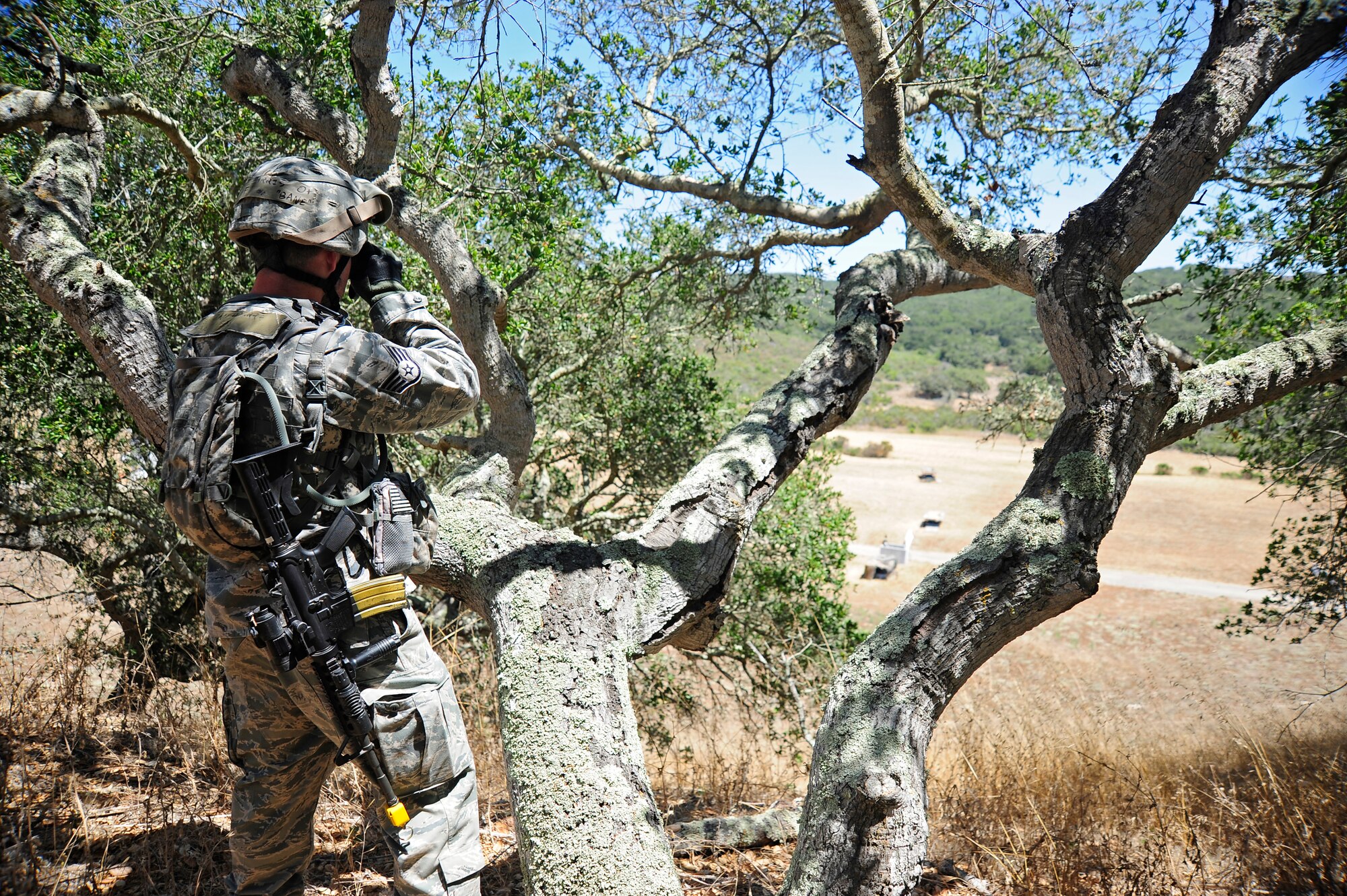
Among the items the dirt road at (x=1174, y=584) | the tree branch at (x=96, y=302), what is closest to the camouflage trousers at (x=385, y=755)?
the tree branch at (x=96, y=302)

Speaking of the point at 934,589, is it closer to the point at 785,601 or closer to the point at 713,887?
the point at 713,887

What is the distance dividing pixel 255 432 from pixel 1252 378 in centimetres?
337

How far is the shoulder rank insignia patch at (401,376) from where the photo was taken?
6.51ft

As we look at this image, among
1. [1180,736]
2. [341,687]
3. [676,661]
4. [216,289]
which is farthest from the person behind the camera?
[1180,736]

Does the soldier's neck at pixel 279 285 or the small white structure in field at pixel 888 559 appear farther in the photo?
the small white structure in field at pixel 888 559

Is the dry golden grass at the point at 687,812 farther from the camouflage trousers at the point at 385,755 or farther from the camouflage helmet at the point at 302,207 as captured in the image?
the camouflage helmet at the point at 302,207

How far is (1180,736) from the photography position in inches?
285

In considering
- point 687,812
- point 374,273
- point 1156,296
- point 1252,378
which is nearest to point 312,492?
point 374,273

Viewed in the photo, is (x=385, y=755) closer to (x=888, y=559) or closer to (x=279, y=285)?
(x=279, y=285)

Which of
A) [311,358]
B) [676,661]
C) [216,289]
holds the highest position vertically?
[216,289]

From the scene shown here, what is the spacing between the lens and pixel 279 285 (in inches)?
83.7

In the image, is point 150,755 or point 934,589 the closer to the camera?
point 934,589

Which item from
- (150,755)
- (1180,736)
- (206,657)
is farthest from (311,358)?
(1180,736)

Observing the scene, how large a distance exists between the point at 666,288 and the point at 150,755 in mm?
4380
